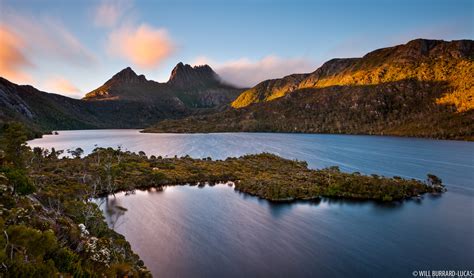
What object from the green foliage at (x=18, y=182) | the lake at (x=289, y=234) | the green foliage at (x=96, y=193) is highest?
the green foliage at (x=18, y=182)

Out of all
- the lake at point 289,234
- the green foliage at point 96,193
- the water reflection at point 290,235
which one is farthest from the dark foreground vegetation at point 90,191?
the water reflection at point 290,235

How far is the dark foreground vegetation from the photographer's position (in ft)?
82.8

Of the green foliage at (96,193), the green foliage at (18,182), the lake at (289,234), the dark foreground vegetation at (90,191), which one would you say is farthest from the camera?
the lake at (289,234)

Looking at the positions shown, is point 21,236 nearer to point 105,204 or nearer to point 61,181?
point 105,204

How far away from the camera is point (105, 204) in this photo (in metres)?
78.1

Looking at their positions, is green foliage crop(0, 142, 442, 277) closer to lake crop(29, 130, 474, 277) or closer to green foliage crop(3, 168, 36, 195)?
green foliage crop(3, 168, 36, 195)

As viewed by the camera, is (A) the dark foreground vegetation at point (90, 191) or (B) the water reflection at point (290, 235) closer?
(A) the dark foreground vegetation at point (90, 191)

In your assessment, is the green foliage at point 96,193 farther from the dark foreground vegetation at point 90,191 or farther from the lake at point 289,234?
the lake at point 289,234

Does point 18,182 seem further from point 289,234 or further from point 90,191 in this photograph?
point 289,234

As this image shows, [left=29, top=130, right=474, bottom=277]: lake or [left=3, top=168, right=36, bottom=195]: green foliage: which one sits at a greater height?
[left=3, top=168, right=36, bottom=195]: green foliage

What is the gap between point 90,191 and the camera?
265ft

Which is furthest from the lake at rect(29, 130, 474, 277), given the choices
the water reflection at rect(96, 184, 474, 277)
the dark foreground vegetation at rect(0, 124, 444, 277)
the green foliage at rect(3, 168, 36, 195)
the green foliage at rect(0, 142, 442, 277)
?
the green foliage at rect(3, 168, 36, 195)

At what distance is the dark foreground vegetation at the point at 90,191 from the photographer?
25.2 meters

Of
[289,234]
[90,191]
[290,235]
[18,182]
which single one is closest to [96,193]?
[90,191]
